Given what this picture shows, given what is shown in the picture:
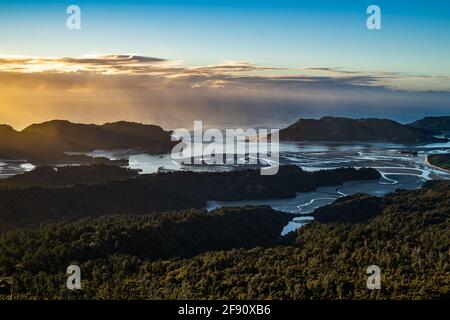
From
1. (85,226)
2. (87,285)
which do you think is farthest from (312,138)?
(87,285)

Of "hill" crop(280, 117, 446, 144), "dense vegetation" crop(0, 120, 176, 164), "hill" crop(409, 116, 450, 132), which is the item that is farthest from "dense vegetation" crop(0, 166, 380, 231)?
"hill" crop(409, 116, 450, 132)

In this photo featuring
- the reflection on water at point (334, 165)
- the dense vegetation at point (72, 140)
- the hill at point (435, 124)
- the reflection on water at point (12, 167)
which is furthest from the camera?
the hill at point (435, 124)

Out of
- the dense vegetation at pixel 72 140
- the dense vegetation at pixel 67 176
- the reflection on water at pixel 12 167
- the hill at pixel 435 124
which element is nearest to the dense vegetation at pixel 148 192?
the dense vegetation at pixel 67 176

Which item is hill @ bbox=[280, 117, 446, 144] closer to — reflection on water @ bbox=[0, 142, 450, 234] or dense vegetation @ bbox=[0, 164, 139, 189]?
reflection on water @ bbox=[0, 142, 450, 234]

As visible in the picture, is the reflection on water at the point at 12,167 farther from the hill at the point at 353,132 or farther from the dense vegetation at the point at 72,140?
the hill at the point at 353,132

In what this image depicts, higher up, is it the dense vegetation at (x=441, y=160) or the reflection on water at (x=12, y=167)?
the reflection on water at (x=12, y=167)
